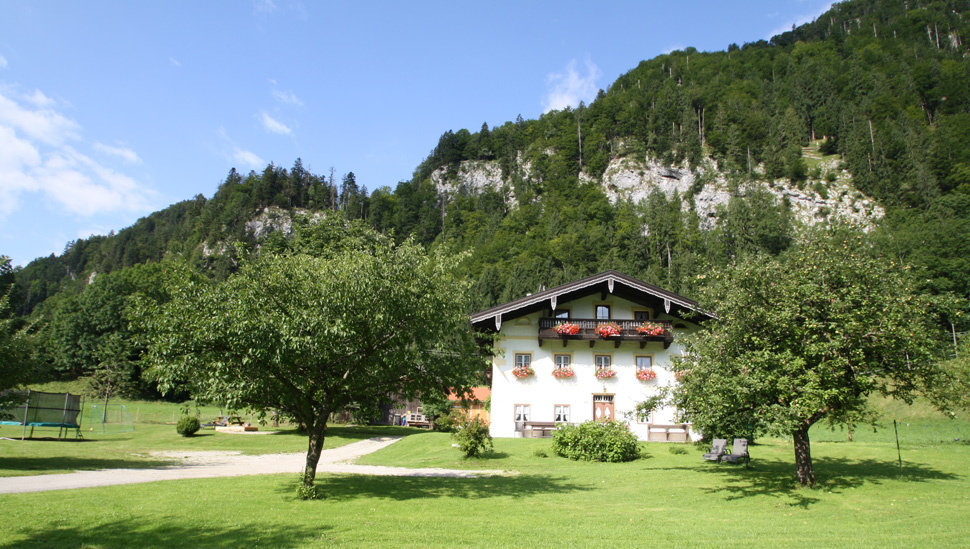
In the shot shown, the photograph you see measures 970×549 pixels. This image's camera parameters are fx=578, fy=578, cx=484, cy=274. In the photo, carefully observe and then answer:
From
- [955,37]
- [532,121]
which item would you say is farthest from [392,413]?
[955,37]

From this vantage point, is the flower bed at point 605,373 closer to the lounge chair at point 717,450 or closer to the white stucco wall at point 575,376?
the white stucco wall at point 575,376

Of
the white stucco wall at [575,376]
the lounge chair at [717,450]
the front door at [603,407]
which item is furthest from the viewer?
the white stucco wall at [575,376]

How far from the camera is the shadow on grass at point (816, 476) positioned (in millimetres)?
13570

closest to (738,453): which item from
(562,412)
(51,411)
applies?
(562,412)

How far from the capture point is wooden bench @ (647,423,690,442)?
28.6 meters

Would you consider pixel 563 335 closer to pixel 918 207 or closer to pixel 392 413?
pixel 392 413

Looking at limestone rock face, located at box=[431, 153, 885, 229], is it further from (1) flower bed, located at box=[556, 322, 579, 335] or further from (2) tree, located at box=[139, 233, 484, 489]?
(2) tree, located at box=[139, 233, 484, 489]

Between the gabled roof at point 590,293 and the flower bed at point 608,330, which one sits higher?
the gabled roof at point 590,293

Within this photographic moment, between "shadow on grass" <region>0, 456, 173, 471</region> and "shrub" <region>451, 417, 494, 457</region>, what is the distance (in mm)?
9946

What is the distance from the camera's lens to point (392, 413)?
46.9m

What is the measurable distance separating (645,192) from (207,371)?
13349cm

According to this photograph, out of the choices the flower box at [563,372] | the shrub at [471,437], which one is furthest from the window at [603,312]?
the shrub at [471,437]

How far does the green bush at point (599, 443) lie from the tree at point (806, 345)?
6.79 metres

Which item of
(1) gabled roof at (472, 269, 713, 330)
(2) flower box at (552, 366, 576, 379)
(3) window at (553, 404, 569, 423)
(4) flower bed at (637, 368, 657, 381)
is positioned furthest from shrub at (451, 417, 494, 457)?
(4) flower bed at (637, 368, 657, 381)
